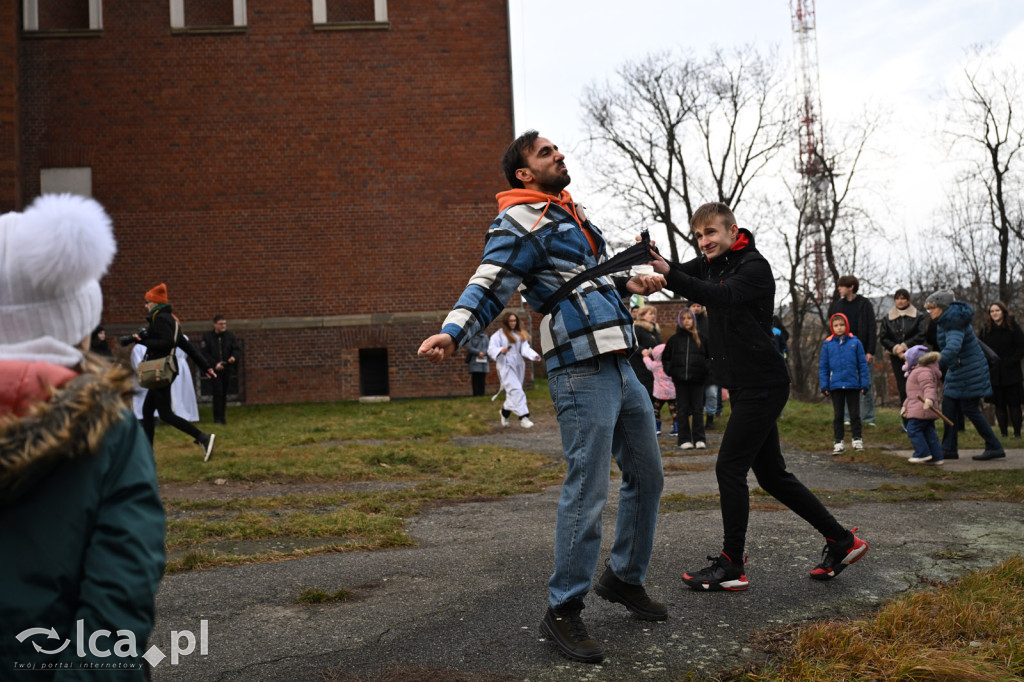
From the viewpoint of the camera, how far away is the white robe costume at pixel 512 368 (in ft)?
48.9

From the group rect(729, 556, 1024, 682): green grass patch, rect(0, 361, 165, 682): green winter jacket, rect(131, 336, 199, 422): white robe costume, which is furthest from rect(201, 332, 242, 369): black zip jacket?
rect(0, 361, 165, 682): green winter jacket

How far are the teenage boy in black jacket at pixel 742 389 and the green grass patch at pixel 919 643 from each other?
651mm

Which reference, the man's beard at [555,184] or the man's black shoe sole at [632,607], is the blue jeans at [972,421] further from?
the man's beard at [555,184]

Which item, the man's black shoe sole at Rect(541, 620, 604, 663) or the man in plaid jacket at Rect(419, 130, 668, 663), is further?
the man in plaid jacket at Rect(419, 130, 668, 663)

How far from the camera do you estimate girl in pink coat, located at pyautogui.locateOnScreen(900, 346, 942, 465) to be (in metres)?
9.78

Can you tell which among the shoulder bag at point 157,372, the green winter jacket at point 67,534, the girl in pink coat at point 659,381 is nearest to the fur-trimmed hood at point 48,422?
the green winter jacket at point 67,534

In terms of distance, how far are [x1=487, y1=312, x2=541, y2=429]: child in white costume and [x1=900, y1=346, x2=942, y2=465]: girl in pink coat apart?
6.06m

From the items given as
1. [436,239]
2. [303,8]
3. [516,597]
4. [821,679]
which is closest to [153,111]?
[303,8]

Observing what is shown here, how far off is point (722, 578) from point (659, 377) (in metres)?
Result: 9.03

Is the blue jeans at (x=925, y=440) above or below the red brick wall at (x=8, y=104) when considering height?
below

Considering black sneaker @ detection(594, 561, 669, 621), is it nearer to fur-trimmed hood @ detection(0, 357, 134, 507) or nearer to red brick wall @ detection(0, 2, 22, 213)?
fur-trimmed hood @ detection(0, 357, 134, 507)

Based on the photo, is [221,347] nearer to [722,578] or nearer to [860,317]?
[860,317]

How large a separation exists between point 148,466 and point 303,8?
72.0 ft

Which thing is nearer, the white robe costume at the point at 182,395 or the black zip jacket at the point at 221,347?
the white robe costume at the point at 182,395
